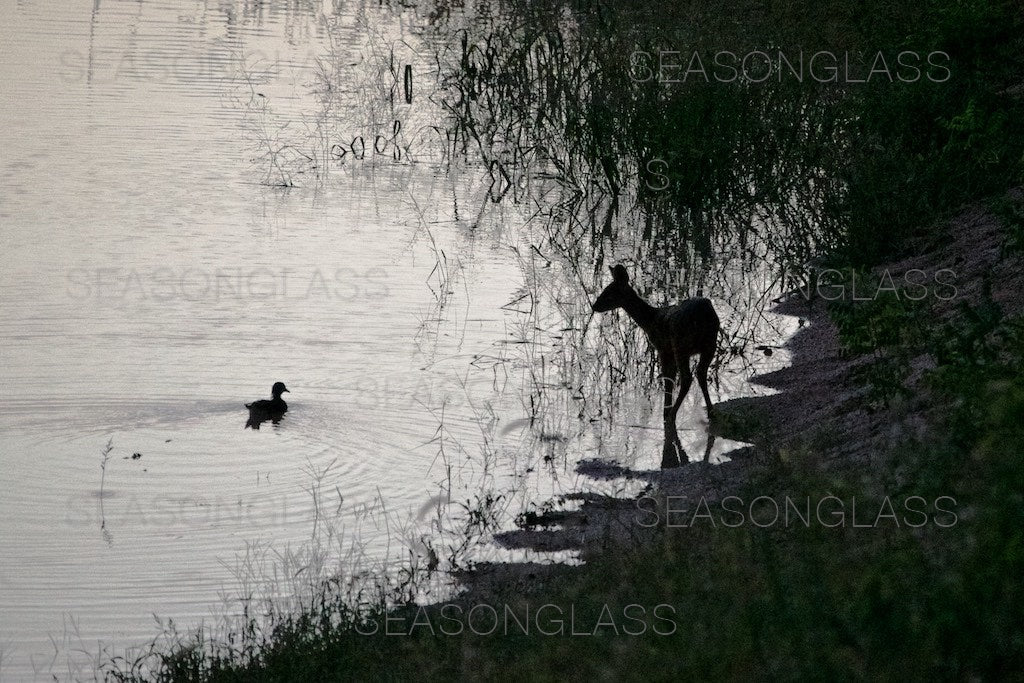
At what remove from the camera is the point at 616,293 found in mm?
10867

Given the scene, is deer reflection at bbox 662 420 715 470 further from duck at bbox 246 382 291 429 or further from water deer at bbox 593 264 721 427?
duck at bbox 246 382 291 429

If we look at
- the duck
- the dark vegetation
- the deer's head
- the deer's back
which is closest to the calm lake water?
the duck

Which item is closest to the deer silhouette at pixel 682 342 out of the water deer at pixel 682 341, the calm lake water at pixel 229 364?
the water deer at pixel 682 341

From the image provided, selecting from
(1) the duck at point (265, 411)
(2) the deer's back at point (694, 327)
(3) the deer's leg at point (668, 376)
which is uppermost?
(2) the deer's back at point (694, 327)

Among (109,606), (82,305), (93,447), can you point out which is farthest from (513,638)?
(82,305)

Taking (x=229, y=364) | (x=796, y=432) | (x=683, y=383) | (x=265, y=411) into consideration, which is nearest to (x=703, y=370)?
(x=683, y=383)

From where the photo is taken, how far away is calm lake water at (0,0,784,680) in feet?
27.0

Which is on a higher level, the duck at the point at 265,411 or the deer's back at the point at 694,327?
the deer's back at the point at 694,327

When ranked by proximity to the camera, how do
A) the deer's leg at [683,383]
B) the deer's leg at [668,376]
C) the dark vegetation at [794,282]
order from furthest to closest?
1. the deer's leg at [668,376]
2. the deer's leg at [683,383]
3. the dark vegetation at [794,282]

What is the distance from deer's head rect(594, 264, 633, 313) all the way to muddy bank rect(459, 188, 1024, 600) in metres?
Result: 1.16

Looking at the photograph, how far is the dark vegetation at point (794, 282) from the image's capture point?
5.27 metres

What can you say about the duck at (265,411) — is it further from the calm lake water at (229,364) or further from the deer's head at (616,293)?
the deer's head at (616,293)

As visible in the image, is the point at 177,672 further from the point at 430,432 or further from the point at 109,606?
the point at 430,432

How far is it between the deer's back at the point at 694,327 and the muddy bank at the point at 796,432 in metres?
0.52
